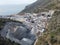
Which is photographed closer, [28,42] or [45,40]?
[45,40]

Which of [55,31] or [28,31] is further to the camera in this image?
[28,31]

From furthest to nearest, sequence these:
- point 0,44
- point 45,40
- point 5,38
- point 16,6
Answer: point 16,6 → point 5,38 → point 0,44 → point 45,40

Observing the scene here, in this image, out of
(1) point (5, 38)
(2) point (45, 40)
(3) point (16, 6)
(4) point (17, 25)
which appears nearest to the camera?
(2) point (45, 40)

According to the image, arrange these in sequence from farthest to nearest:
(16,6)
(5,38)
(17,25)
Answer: (16,6) < (17,25) < (5,38)

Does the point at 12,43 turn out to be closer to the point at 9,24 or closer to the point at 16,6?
the point at 9,24

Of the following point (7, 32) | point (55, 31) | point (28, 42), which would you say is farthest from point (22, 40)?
point (55, 31)

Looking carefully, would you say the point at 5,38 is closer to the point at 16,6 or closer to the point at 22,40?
the point at 22,40

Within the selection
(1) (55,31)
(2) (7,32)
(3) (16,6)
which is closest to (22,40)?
(2) (7,32)

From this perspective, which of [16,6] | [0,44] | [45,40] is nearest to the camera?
[45,40]

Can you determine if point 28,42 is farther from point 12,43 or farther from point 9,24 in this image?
point 9,24
